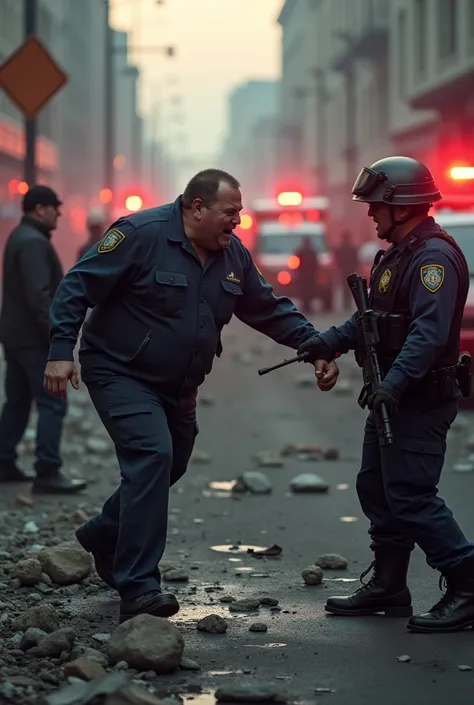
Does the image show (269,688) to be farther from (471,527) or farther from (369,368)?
(471,527)

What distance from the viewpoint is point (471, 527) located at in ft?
29.7

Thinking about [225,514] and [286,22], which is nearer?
[225,514]

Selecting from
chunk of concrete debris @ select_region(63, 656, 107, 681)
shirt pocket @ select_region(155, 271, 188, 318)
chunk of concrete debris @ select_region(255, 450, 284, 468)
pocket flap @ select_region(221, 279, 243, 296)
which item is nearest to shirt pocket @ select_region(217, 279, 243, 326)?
pocket flap @ select_region(221, 279, 243, 296)

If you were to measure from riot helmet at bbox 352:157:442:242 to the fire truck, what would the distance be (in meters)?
29.0

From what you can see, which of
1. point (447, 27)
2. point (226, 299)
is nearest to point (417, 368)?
point (226, 299)

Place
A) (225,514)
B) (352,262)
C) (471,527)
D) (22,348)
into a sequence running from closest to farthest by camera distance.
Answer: (471,527) → (225,514) → (22,348) → (352,262)

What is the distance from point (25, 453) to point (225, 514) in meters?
3.45

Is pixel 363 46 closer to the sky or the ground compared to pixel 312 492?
closer to the sky

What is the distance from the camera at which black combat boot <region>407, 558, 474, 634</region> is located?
620cm

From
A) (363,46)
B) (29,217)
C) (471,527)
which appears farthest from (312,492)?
(363,46)

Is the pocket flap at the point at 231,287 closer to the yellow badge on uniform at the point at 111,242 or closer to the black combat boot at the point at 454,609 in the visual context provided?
the yellow badge on uniform at the point at 111,242

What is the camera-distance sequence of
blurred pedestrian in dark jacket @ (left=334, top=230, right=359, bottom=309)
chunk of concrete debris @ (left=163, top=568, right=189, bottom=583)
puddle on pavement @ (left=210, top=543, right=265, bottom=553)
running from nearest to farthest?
chunk of concrete debris @ (left=163, top=568, right=189, bottom=583), puddle on pavement @ (left=210, top=543, right=265, bottom=553), blurred pedestrian in dark jacket @ (left=334, top=230, right=359, bottom=309)

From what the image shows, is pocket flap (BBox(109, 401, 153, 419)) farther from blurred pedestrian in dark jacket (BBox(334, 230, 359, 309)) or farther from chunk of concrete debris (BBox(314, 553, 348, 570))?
blurred pedestrian in dark jacket (BBox(334, 230, 359, 309))

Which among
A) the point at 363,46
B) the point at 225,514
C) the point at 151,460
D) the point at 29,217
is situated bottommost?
the point at 225,514
